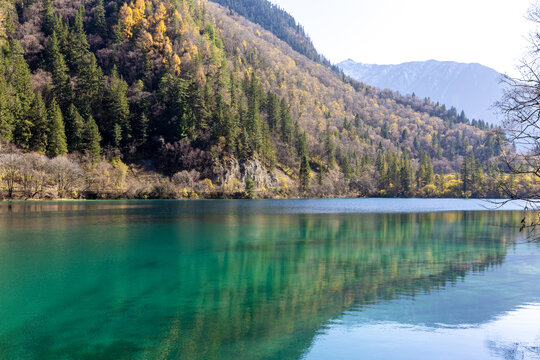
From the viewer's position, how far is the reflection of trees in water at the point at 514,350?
11.3 metres

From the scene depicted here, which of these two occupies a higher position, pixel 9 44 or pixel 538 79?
pixel 9 44

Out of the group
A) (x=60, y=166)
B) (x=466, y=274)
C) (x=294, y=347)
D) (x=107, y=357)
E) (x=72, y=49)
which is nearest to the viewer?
(x=107, y=357)

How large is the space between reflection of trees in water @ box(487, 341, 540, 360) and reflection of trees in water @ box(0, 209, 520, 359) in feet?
17.1

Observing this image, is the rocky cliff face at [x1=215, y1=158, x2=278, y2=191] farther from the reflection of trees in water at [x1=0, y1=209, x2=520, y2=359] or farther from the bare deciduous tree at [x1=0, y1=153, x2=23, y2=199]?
the reflection of trees in water at [x1=0, y1=209, x2=520, y2=359]

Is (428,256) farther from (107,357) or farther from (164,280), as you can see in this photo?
(107,357)

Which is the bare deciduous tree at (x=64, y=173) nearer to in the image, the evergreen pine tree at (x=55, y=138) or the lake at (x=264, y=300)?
the evergreen pine tree at (x=55, y=138)

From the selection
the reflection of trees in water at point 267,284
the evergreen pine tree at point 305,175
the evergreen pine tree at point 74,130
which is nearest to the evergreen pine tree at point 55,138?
the evergreen pine tree at point 74,130

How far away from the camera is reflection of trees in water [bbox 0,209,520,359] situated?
39.3ft

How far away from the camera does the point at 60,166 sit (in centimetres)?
9150

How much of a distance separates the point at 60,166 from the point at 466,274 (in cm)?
9239

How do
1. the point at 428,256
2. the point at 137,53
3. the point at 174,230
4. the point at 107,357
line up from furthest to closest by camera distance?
the point at 137,53 < the point at 174,230 < the point at 428,256 < the point at 107,357

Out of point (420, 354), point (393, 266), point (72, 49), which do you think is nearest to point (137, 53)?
point (72, 49)

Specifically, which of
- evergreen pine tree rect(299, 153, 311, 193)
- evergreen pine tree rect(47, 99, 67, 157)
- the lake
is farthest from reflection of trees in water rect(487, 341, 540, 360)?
evergreen pine tree rect(299, 153, 311, 193)

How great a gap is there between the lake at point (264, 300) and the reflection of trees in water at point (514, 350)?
0.06 metres
